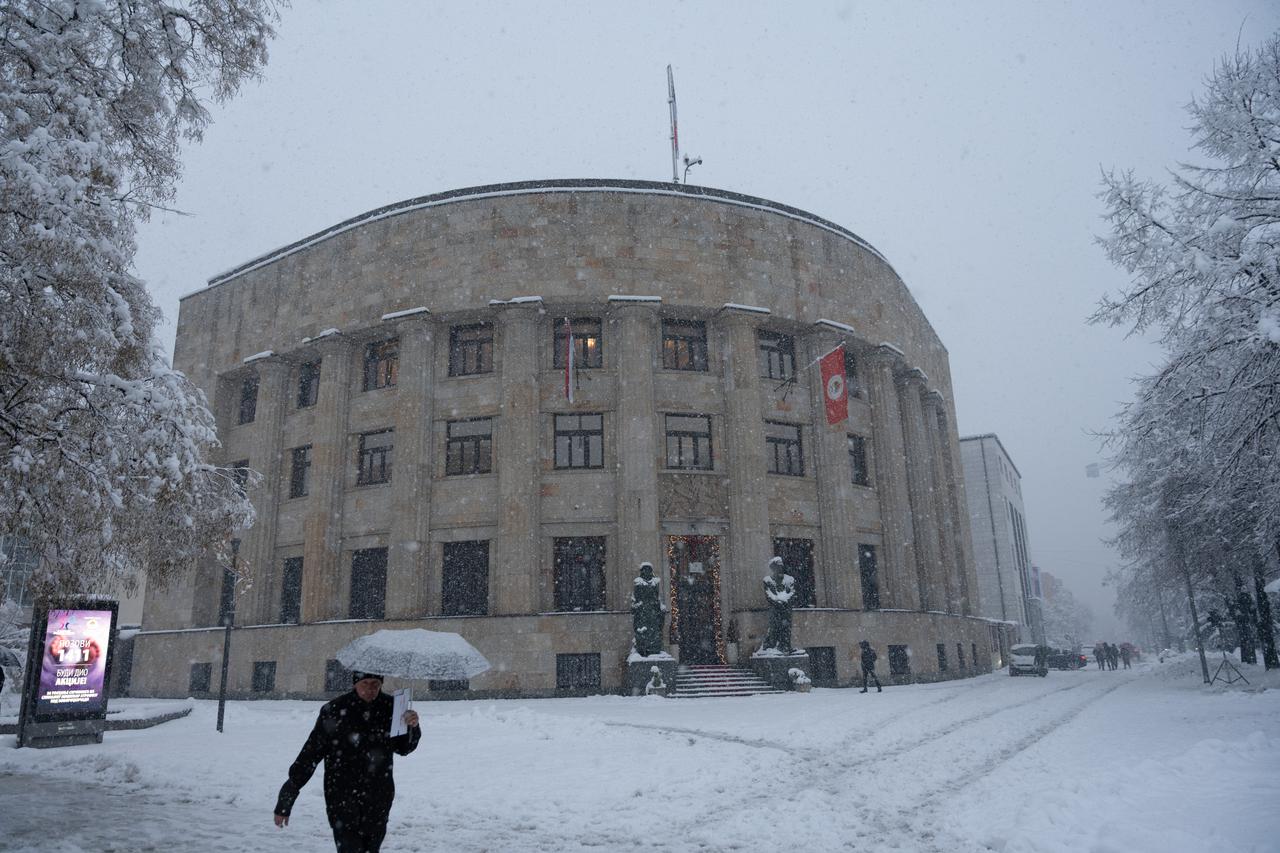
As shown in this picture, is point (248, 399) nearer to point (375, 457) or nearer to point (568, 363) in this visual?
point (375, 457)

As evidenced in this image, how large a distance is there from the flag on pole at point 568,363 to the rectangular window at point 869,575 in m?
13.6

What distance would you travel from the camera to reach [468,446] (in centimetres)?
2908

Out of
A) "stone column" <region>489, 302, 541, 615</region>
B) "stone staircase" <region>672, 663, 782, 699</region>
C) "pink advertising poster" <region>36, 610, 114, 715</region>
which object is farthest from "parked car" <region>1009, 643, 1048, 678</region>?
"pink advertising poster" <region>36, 610, 114, 715</region>

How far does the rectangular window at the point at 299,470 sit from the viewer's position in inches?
1248

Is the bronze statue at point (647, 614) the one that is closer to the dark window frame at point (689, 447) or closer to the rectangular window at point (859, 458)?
the dark window frame at point (689, 447)

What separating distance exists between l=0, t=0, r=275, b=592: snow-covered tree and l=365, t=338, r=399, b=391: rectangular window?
21552 millimetres

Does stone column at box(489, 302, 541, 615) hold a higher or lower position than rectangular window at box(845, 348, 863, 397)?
lower

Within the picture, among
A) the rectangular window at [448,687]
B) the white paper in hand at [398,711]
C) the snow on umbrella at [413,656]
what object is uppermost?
the snow on umbrella at [413,656]

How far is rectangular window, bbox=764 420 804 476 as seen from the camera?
30.3m

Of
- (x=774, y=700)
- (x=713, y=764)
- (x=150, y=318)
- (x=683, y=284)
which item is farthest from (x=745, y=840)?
(x=683, y=284)

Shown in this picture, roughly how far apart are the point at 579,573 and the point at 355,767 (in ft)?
73.2

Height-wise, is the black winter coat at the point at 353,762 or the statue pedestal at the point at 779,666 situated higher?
the black winter coat at the point at 353,762

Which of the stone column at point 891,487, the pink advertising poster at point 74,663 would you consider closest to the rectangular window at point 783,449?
the stone column at point 891,487

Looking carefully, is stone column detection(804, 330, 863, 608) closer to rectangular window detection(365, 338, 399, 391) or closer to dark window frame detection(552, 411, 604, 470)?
dark window frame detection(552, 411, 604, 470)
